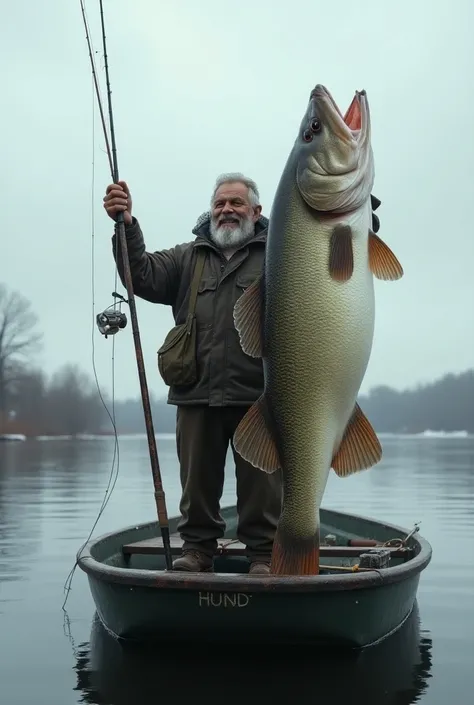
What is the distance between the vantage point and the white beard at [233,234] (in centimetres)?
542

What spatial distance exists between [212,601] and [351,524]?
407 cm

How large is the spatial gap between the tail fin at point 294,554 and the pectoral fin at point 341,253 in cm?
131

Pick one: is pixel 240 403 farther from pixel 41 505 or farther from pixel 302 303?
pixel 41 505

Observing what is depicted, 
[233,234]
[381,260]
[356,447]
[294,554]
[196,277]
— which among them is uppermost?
[233,234]

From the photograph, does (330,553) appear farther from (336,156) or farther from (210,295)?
(336,156)

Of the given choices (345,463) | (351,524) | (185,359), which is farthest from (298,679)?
(351,524)

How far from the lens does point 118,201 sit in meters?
5.15

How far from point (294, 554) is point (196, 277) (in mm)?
1947

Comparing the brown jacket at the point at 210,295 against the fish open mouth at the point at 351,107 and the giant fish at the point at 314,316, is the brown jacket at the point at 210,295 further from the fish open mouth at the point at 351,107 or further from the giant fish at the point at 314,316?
the fish open mouth at the point at 351,107

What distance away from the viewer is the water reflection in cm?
431

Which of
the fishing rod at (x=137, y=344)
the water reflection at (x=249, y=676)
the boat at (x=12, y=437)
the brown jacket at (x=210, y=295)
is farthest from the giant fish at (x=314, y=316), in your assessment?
the boat at (x=12, y=437)

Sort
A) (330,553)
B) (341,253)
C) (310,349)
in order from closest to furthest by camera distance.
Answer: (341,253), (310,349), (330,553)

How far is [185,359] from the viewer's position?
5.24 m

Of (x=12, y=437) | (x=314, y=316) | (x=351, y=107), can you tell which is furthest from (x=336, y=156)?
(x=12, y=437)
